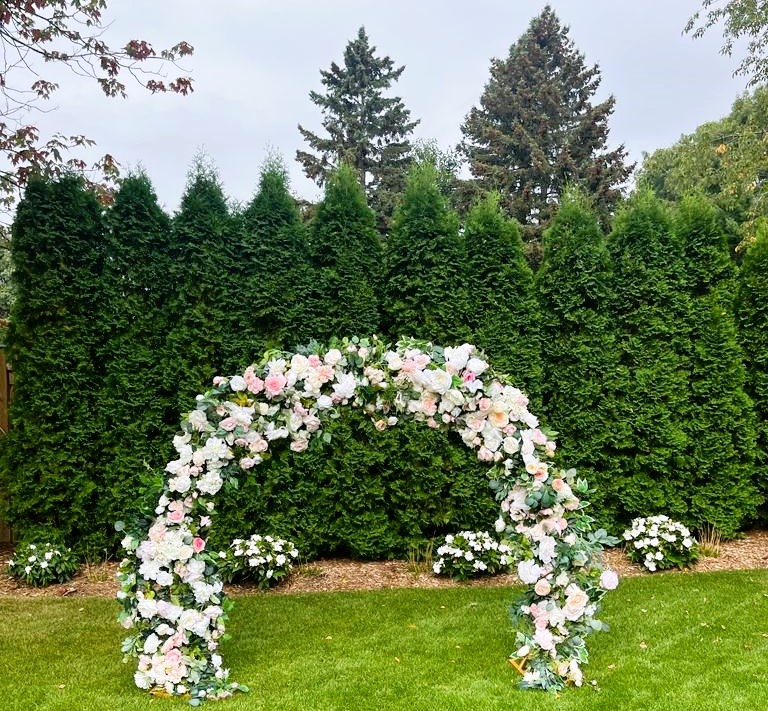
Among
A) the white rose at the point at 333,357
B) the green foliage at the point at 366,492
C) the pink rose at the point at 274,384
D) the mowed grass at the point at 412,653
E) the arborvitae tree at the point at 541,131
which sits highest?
the arborvitae tree at the point at 541,131

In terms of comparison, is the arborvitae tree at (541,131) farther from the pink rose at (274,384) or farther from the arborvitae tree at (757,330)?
the pink rose at (274,384)

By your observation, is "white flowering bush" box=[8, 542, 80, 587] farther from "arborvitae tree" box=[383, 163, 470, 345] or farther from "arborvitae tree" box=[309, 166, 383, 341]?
"arborvitae tree" box=[383, 163, 470, 345]

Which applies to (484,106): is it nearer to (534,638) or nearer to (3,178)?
(3,178)

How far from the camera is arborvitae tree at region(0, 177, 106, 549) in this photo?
5.00m

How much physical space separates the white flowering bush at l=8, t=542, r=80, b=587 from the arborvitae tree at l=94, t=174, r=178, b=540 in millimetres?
428

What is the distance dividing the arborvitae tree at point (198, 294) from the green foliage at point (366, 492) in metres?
1.05

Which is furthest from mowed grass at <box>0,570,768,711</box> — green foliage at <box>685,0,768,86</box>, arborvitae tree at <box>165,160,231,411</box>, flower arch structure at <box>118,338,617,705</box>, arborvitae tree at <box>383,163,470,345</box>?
green foliage at <box>685,0,768,86</box>

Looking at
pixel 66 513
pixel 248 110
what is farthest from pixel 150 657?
pixel 248 110

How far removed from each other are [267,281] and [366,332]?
1001 millimetres

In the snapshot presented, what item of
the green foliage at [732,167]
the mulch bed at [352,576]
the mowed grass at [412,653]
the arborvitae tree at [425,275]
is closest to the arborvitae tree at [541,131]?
the green foliage at [732,167]

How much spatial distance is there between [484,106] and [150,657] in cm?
2186

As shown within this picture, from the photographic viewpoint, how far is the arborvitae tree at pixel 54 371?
500 centimetres

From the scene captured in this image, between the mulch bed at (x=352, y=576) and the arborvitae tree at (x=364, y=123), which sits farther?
the arborvitae tree at (x=364, y=123)

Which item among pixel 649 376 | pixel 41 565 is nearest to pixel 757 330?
pixel 649 376
